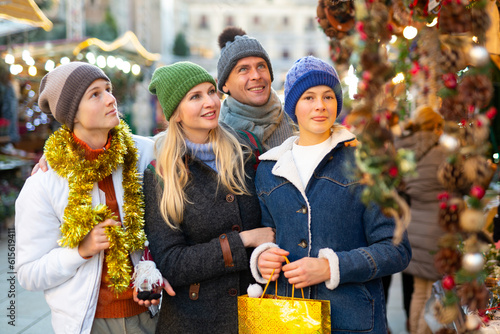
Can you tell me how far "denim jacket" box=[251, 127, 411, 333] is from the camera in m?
1.75

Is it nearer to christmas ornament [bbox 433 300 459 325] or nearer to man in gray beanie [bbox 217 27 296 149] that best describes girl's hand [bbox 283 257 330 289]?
christmas ornament [bbox 433 300 459 325]

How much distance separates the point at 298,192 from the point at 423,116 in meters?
0.79

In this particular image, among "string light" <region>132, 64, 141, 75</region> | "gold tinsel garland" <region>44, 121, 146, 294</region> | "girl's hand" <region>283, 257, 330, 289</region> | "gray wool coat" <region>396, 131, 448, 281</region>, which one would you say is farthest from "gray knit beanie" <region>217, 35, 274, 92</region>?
"string light" <region>132, 64, 141, 75</region>

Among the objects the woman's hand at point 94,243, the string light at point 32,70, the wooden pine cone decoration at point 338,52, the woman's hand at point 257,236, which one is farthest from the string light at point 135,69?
the woman's hand at point 257,236

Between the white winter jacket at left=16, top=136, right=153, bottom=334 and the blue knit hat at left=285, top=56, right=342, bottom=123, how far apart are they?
1096 mm

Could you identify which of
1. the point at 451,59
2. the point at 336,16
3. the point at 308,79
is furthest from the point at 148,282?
the point at 336,16

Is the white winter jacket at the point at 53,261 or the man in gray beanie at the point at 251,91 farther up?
the man in gray beanie at the point at 251,91

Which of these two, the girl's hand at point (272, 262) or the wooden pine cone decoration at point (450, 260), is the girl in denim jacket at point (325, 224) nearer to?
the girl's hand at point (272, 262)

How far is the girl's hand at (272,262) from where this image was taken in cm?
182

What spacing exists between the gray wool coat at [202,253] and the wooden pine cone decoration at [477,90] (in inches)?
46.8

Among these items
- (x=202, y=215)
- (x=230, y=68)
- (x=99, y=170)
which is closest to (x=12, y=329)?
(x=99, y=170)

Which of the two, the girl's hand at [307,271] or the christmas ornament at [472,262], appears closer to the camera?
the christmas ornament at [472,262]

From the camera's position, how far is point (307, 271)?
5.64 feet

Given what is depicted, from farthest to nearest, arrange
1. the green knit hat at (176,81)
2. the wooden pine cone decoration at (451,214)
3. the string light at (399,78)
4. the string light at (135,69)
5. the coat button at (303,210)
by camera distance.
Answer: the string light at (135,69) → the green knit hat at (176,81) → the coat button at (303,210) → the string light at (399,78) → the wooden pine cone decoration at (451,214)
